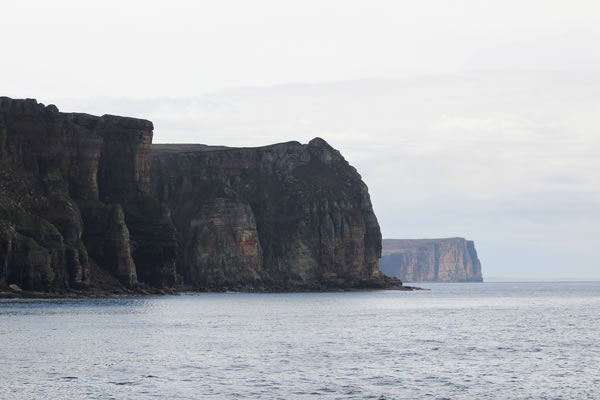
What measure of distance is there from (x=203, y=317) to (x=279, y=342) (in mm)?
53581

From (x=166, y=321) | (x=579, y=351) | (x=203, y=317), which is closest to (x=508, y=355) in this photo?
(x=579, y=351)

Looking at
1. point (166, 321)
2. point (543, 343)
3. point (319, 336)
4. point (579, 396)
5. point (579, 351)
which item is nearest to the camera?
point (579, 396)

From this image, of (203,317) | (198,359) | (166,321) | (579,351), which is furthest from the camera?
(203,317)

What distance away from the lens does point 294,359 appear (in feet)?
284

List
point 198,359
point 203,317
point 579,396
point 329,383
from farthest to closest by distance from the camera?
point 203,317, point 198,359, point 329,383, point 579,396

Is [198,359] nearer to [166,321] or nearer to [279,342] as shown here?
[279,342]

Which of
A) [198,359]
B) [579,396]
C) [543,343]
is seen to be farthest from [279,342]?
[579,396]

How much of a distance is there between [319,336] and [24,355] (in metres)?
38.7

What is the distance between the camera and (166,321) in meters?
143

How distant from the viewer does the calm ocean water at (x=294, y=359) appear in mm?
67125

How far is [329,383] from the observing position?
70.5 m

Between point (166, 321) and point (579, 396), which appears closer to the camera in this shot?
point (579, 396)

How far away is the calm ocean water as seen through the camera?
67.1 m

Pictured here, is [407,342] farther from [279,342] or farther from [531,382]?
[531,382]
